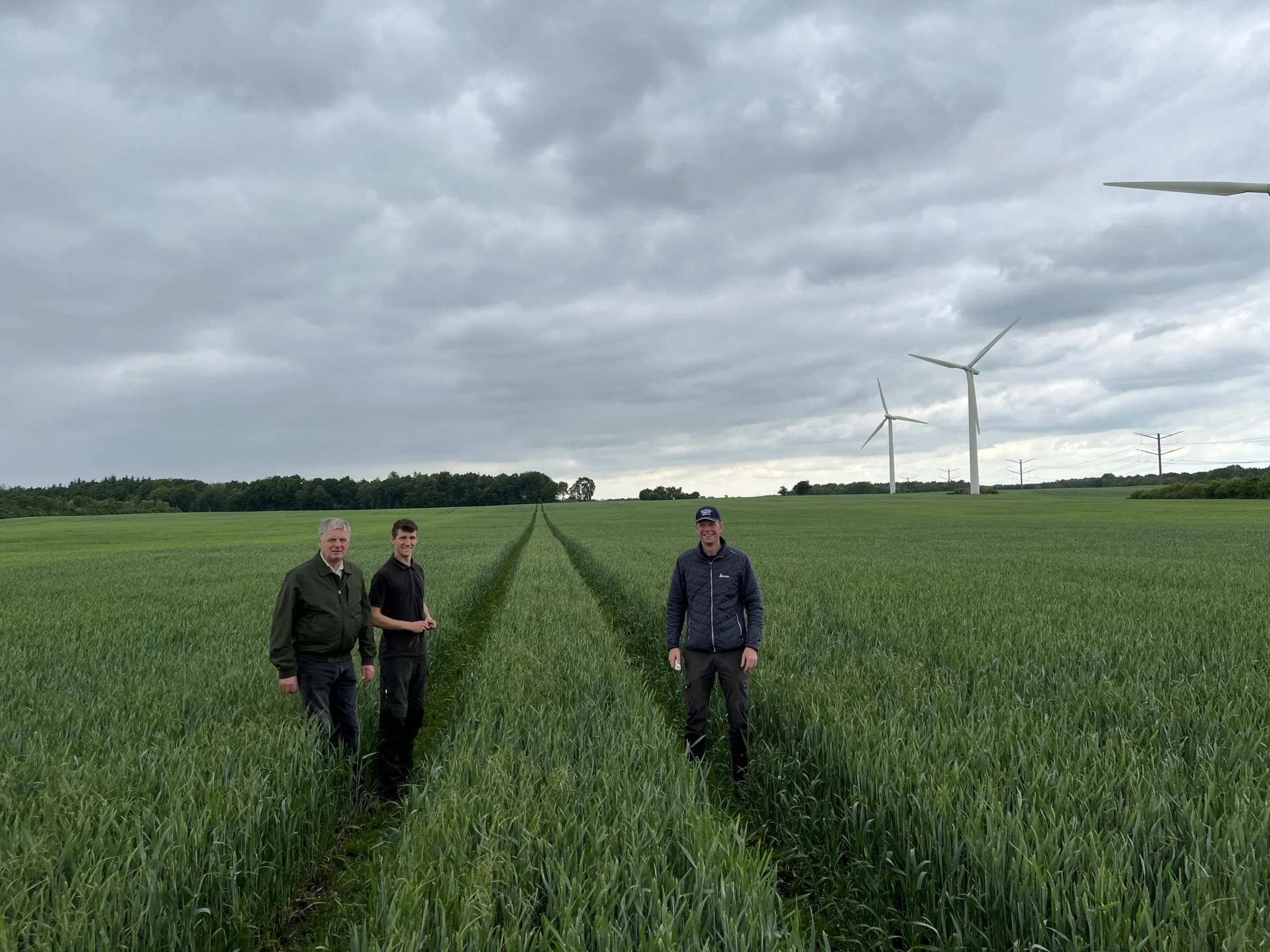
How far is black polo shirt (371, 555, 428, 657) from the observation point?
6656 mm

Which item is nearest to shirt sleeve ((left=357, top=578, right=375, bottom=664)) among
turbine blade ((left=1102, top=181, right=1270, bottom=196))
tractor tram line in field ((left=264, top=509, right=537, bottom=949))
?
tractor tram line in field ((left=264, top=509, right=537, bottom=949))

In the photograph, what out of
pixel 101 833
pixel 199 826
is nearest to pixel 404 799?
pixel 199 826

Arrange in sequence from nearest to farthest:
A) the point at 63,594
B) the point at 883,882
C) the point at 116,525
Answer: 1. the point at 883,882
2. the point at 63,594
3. the point at 116,525

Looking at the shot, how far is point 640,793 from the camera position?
186 inches

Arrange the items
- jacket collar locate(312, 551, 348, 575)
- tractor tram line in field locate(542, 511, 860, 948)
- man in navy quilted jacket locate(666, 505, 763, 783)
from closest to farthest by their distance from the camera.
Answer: tractor tram line in field locate(542, 511, 860, 948) → jacket collar locate(312, 551, 348, 575) → man in navy quilted jacket locate(666, 505, 763, 783)

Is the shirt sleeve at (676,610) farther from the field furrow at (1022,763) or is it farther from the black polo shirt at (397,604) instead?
the black polo shirt at (397,604)

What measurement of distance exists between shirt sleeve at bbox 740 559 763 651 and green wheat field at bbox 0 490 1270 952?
3.26 feet

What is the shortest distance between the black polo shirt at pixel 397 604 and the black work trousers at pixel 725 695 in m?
2.86

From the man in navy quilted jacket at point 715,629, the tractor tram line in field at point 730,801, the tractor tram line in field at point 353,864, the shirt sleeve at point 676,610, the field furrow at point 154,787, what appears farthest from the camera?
the shirt sleeve at point 676,610

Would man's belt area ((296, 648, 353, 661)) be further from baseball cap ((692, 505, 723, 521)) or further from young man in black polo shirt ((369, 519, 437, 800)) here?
baseball cap ((692, 505, 723, 521))

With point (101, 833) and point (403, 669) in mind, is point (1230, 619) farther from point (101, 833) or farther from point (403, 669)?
point (101, 833)

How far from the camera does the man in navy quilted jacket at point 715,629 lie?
21.5ft

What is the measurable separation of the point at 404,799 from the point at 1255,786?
6264mm

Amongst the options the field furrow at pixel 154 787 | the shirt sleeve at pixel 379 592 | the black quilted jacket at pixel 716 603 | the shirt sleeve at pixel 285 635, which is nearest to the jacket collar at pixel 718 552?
the black quilted jacket at pixel 716 603
